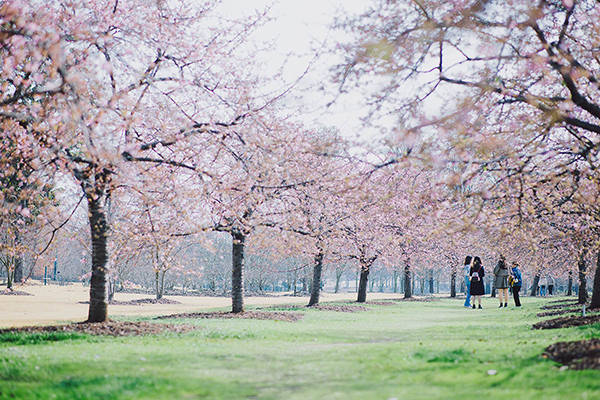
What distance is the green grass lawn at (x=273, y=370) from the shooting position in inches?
245

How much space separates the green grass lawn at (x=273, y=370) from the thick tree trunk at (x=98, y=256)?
248 cm

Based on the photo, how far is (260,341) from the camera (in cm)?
1230

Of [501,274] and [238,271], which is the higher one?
[238,271]

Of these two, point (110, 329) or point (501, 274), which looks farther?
point (501, 274)

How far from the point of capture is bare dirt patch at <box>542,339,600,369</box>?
7070 mm

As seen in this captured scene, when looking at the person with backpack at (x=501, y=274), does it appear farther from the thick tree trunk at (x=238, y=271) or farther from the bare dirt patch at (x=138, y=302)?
the bare dirt patch at (x=138, y=302)

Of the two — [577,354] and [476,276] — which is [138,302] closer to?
[476,276]

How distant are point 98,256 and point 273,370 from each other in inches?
318

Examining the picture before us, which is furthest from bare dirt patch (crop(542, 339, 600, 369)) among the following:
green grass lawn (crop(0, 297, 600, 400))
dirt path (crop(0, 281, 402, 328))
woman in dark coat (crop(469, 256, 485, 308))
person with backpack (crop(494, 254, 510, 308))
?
person with backpack (crop(494, 254, 510, 308))

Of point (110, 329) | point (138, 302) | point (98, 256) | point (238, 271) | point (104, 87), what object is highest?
point (104, 87)

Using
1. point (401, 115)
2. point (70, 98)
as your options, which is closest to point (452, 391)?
point (401, 115)

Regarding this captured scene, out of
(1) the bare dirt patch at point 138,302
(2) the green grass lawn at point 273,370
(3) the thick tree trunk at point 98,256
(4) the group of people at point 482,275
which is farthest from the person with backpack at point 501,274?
(1) the bare dirt patch at point 138,302

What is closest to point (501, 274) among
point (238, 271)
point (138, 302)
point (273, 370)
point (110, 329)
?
point (238, 271)

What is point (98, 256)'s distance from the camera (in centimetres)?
1434
